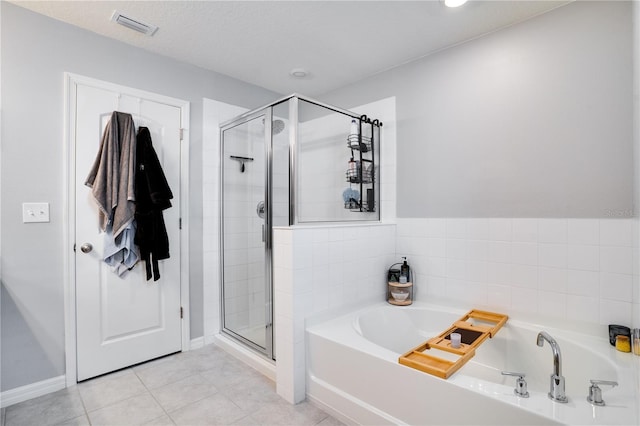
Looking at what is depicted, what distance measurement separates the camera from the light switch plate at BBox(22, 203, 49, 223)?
1911mm

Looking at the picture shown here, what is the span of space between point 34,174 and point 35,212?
0.24 m

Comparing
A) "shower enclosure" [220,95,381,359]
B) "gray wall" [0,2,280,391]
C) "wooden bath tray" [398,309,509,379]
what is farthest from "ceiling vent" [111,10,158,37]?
"wooden bath tray" [398,309,509,379]

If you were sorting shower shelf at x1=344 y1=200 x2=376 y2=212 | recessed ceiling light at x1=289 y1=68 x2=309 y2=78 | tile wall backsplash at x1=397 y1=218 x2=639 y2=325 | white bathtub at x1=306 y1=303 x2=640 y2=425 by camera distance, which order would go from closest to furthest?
white bathtub at x1=306 y1=303 x2=640 y2=425
tile wall backsplash at x1=397 y1=218 x2=639 y2=325
shower shelf at x1=344 y1=200 x2=376 y2=212
recessed ceiling light at x1=289 y1=68 x2=309 y2=78

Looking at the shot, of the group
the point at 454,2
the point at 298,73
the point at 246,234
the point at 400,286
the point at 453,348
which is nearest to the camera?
the point at 453,348

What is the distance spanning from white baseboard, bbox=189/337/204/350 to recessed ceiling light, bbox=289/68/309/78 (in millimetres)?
2474

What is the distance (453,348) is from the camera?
1608mm

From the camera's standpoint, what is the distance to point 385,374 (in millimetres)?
1537

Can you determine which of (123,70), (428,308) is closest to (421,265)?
(428,308)

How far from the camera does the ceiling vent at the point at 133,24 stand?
1986 mm

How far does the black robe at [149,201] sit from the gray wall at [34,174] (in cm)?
44

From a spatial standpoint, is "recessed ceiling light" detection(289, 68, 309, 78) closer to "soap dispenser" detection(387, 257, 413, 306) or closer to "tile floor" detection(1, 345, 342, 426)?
"soap dispenser" detection(387, 257, 413, 306)

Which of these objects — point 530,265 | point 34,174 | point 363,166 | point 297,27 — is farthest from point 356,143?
point 34,174

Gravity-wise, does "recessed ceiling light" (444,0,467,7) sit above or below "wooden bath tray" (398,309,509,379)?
above

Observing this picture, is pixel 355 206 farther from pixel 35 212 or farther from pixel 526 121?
pixel 35 212
